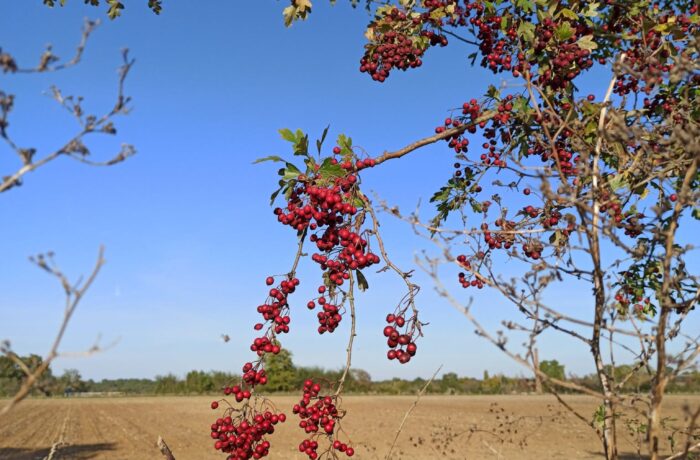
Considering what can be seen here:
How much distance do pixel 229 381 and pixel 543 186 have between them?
1782 millimetres

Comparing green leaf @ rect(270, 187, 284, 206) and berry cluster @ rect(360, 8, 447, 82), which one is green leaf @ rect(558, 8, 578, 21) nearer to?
berry cluster @ rect(360, 8, 447, 82)

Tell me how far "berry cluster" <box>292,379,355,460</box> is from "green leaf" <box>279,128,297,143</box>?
3.93ft

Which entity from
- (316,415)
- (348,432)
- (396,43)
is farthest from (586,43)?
(348,432)

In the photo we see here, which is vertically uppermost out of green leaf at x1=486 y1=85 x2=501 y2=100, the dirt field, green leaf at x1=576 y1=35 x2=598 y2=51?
green leaf at x1=576 y1=35 x2=598 y2=51

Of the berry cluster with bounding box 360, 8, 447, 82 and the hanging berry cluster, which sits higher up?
the berry cluster with bounding box 360, 8, 447, 82

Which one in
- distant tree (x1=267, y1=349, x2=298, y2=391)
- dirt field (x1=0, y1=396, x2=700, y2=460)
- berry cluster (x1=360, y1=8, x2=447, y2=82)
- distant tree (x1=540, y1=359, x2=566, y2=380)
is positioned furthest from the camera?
distant tree (x1=267, y1=349, x2=298, y2=391)

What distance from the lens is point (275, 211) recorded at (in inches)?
114

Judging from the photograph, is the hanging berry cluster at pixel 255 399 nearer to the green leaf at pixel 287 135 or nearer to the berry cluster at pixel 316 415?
the berry cluster at pixel 316 415

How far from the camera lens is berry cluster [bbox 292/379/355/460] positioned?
2.52 metres

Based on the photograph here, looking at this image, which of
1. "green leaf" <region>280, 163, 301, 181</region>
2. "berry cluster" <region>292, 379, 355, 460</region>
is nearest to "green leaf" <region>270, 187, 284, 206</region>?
"green leaf" <region>280, 163, 301, 181</region>

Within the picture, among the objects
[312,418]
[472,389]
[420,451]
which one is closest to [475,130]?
[312,418]

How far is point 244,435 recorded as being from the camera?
2.57 m

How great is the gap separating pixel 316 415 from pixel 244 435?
0.35 metres

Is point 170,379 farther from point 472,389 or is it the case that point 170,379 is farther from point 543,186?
point 543,186
